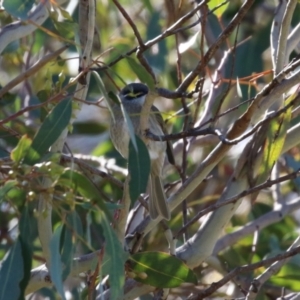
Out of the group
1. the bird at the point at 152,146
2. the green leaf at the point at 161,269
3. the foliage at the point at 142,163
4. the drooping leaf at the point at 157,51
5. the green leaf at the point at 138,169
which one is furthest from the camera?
the drooping leaf at the point at 157,51

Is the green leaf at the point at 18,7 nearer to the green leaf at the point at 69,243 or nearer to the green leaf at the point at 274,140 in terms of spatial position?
the green leaf at the point at 69,243

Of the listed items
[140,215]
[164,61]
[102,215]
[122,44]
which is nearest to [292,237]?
[140,215]

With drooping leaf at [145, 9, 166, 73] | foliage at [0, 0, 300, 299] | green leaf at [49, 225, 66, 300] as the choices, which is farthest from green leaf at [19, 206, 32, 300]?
drooping leaf at [145, 9, 166, 73]

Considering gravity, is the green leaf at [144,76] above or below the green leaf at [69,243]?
above

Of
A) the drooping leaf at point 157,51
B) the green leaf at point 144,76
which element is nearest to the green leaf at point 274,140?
the green leaf at point 144,76

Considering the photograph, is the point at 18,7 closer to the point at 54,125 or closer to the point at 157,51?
the point at 54,125

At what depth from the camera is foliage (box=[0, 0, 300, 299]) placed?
172 centimetres

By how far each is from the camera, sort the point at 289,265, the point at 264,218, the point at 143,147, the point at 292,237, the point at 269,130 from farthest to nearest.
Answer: the point at 292,237 < the point at 264,218 < the point at 289,265 < the point at 269,130 < the point at 143,147

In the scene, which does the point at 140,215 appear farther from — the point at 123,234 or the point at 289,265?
the point at 123,234

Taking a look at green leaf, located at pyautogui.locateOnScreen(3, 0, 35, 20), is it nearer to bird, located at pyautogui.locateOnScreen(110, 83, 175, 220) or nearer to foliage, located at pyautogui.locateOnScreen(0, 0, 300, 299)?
foliage, located at pyautogui.locateOnScreen(0, 0, 300, 299)

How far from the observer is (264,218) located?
314 centimetres

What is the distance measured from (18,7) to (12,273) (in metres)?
0.65

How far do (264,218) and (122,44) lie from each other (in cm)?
129

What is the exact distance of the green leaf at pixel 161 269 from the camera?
87.7 inches
